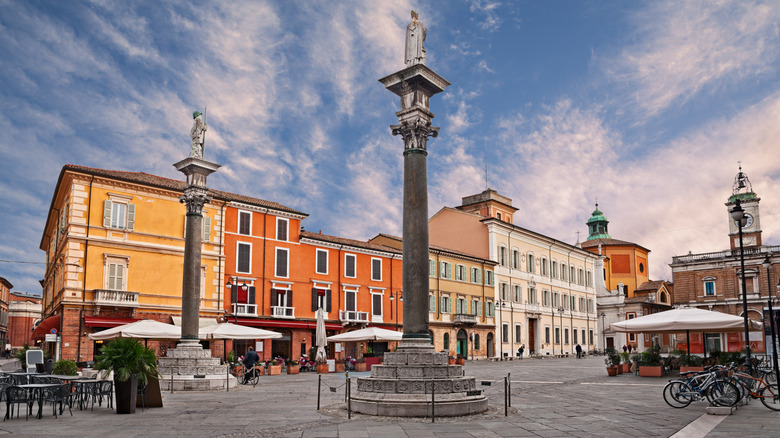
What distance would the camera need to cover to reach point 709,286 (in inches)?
2562

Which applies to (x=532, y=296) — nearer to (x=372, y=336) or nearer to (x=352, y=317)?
(x=352, y=317)

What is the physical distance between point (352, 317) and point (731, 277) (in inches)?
1655

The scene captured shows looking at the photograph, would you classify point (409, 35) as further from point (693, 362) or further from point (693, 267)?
point (693, 267)

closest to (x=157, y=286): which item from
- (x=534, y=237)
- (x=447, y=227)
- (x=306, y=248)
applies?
(x=306, y=248)

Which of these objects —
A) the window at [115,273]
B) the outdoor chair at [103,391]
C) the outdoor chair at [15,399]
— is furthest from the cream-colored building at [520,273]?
the outdoor chair at [15,399]

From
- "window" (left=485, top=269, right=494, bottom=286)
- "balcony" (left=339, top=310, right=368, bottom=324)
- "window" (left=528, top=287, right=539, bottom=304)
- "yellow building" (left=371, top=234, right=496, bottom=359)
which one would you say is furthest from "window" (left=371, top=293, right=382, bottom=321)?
"window" (left=528, top=287, right=539, bottom=304)

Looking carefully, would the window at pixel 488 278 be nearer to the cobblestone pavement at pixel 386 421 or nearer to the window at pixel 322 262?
the window at pixel 322 262

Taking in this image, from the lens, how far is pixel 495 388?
819 inches

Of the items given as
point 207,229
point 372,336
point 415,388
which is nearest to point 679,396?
point 415,388

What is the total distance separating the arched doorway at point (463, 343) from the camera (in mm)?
50781

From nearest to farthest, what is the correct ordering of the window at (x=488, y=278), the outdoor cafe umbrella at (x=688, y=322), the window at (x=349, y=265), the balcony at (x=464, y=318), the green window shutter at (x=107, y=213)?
the outdoor cafe umbrella at (x=688, y=322) < the green window shutter at (x=107, y=213) < the window at (x=349, y=265) < the balcony at (x=464, y=318) < the window at (x=488, y=278)

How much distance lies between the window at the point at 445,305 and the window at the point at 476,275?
13.2 feet

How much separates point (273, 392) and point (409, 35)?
11.3m

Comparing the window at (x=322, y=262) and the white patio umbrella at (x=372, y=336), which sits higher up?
the window at (x=322, y=262)
